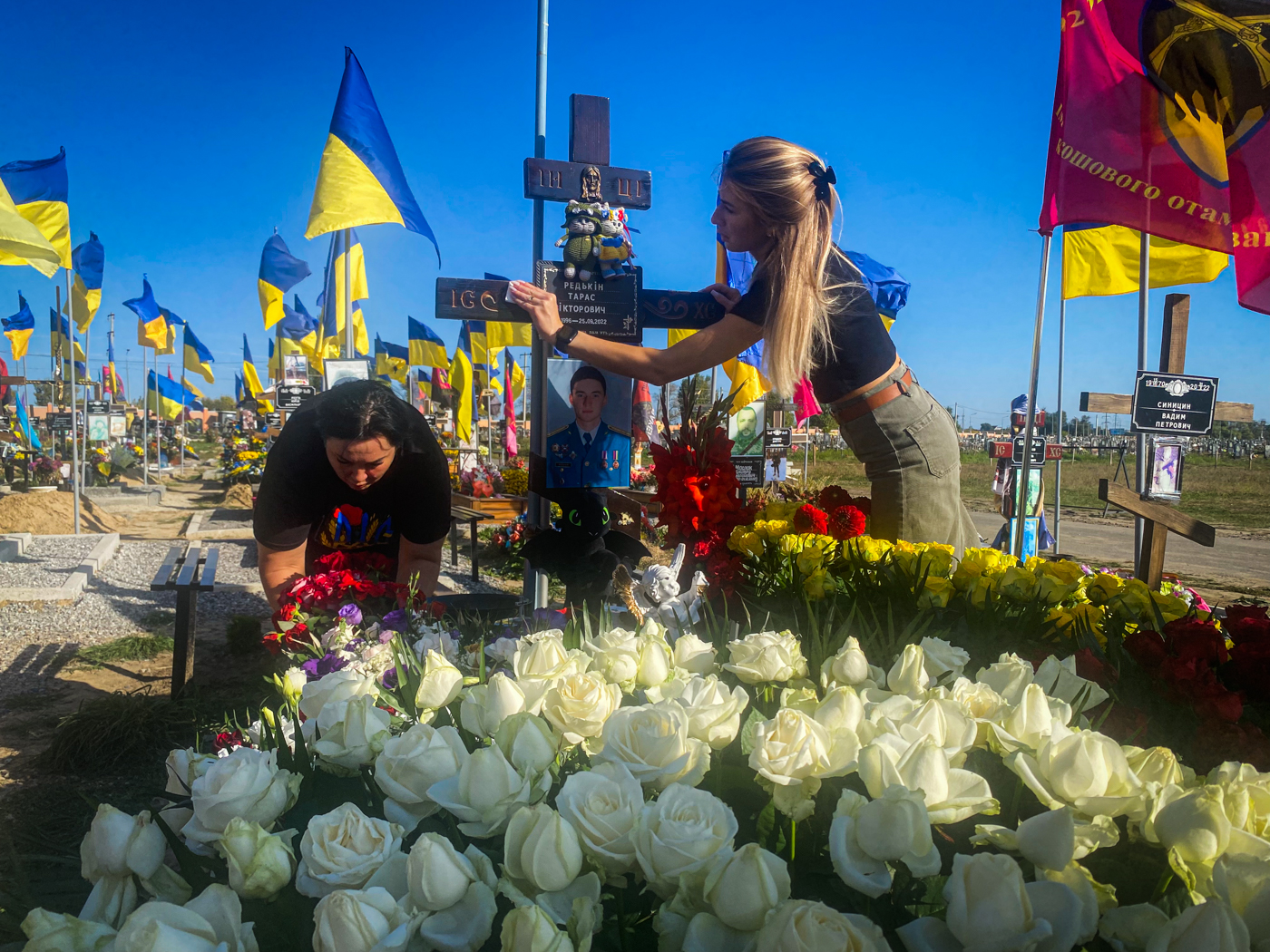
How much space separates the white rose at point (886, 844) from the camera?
0.61 metres

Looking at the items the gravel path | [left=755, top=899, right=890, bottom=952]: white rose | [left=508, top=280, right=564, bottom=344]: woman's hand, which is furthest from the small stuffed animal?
the gravel path

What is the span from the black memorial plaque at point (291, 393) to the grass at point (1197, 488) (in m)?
8.97

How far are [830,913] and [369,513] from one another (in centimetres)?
277

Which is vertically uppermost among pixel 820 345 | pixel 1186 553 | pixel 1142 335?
pixel 1142 335

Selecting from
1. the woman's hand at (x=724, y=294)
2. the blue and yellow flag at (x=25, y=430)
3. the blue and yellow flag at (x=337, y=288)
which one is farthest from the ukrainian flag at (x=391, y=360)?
the woman's hand at (x=724, y=294)

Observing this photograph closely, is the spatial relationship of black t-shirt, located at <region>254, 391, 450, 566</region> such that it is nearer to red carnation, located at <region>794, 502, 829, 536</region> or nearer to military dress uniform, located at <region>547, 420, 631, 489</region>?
military dress uniform, located at <region>547, 420, 631, 489</region>

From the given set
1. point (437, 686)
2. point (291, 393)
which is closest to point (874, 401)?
point (437, 686)

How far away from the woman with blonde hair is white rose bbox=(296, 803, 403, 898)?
64.9 inches

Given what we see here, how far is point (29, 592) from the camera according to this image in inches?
253

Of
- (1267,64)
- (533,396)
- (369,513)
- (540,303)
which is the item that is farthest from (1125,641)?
(1267,64)

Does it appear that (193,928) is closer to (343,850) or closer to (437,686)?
(343,850)

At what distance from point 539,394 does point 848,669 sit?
218cm

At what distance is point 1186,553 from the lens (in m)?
11.3

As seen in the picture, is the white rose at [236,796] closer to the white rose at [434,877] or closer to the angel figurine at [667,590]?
the white rose at [434,877]
